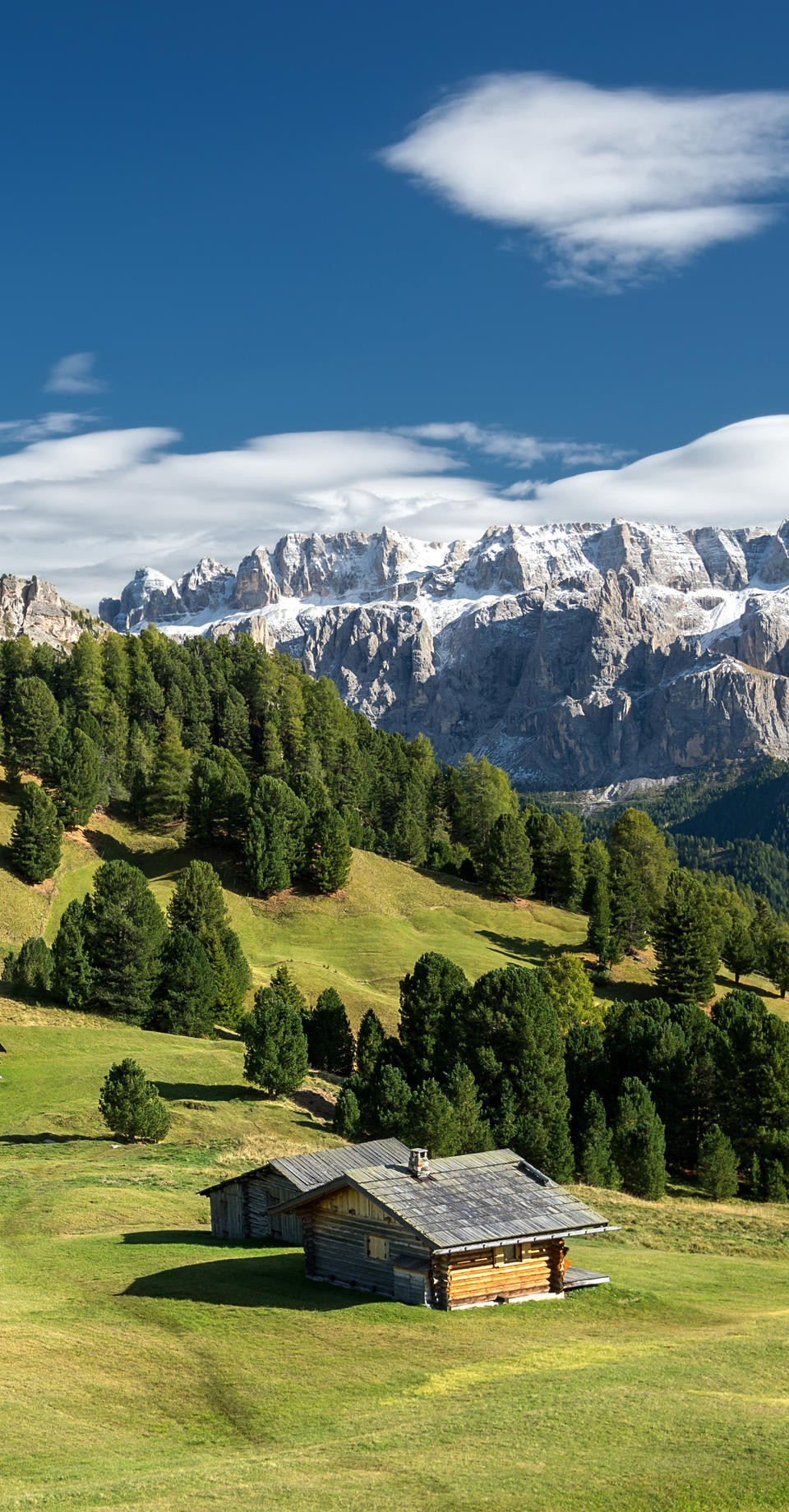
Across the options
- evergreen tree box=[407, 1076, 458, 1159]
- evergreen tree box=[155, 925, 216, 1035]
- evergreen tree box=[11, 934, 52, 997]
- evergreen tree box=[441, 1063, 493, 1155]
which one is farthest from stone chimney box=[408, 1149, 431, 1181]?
evergreen tree box=[11, 934, 52, 997]

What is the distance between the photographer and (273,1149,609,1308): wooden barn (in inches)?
1529

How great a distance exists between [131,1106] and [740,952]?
7902 centimetres

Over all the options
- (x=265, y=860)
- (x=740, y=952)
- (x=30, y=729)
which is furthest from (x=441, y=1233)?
(x=30, y=729)

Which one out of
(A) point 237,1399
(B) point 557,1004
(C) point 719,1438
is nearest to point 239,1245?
(A) point 237,1399

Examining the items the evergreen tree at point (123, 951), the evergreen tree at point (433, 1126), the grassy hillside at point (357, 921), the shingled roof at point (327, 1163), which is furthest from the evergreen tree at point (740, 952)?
the shingled roof at point (327, 1163)

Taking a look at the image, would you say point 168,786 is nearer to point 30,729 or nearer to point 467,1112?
point 30,729

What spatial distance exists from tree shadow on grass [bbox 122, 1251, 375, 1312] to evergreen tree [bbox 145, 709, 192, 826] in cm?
8760

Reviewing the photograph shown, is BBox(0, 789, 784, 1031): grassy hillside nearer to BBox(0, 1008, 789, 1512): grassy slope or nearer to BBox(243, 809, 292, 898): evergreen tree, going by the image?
BBox(243, 809, 292, 898): evergreen tree

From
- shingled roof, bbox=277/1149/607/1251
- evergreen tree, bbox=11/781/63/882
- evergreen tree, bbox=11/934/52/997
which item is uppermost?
evergreen tree, bbox=11/781/63/882

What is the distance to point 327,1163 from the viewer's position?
4619 centimetres

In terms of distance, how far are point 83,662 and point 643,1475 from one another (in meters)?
136

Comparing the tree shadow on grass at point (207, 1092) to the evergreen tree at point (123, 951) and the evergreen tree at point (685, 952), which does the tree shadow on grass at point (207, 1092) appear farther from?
the evergreen tree at point (685, 952)

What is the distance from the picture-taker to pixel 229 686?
528ft

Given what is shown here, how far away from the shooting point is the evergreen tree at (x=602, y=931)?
395 feet
